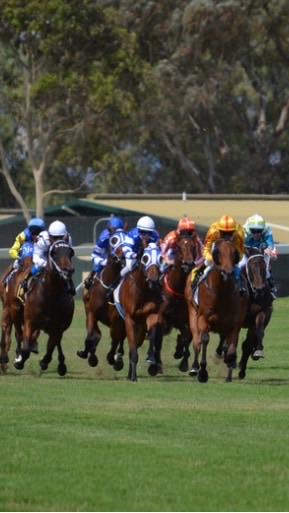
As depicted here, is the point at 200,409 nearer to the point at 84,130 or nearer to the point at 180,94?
the point at 84,130

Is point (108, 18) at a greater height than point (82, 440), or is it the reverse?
point (108, 18)

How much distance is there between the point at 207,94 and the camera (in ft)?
197

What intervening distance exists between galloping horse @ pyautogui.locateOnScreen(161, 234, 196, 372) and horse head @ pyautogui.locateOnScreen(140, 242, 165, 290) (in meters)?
0.46

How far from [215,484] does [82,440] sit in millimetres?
2174

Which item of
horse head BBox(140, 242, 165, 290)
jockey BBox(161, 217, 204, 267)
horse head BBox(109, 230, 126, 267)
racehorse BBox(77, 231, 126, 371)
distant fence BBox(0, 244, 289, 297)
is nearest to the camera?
horse head BBox(140, 242, 165, 290)

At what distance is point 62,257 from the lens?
17500mm

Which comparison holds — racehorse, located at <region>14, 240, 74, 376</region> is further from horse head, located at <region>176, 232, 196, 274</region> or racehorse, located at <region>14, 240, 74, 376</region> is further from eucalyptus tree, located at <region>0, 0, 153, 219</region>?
eucalyptus tree, located at <region>0, 0, 153, 219</region>

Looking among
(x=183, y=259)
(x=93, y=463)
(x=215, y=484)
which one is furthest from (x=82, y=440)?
(x=183, y=259)

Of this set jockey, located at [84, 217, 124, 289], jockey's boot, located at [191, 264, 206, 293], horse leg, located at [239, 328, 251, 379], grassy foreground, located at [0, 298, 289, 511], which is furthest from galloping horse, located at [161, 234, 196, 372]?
grassy foreground, located at [0, 298, 289, 511]

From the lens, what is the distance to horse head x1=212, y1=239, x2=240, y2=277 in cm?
1625

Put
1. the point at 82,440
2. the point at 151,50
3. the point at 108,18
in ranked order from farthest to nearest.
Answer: the point at 151,50, the point at 108,18, the point at 82,440

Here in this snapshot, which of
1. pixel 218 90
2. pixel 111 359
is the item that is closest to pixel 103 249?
pixel 111 359

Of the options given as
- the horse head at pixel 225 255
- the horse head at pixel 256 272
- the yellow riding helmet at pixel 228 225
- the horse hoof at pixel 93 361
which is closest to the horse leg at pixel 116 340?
the horse hoof at pixel 93 361

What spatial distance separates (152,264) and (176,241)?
1142 millimetres
